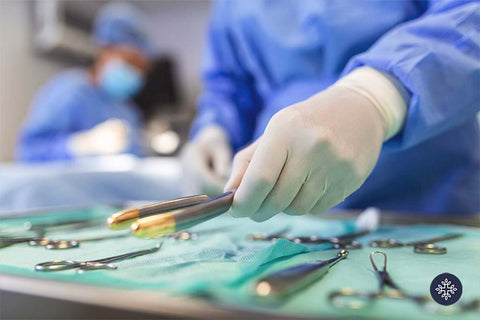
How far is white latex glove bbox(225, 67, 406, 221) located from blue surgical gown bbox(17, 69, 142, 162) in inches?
78.6

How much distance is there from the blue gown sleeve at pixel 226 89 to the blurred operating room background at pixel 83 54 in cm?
156

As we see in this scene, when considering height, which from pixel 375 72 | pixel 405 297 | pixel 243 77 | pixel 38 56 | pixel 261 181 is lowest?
pixel 405 297

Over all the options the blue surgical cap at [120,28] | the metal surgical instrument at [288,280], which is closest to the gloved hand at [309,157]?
the metal surgical instrument at [288,280]

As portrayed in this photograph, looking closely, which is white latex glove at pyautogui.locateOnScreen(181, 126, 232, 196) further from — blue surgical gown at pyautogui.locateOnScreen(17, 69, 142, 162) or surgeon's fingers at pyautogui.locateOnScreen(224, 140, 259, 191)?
blue surgical gown at pyautogui.locateOnScreen(17, 69, 142, 162)

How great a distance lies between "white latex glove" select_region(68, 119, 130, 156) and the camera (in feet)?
7.26

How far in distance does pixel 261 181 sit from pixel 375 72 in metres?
0.24

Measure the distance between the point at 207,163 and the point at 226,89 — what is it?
0.82 ft

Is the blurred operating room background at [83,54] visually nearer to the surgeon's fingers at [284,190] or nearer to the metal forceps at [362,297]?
the surgeon's fingers at [284,190]

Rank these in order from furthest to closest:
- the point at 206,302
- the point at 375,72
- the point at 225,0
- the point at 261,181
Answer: the point at 225,0 < the point at 375,72 < the point at 261,181 < the point at 206,302

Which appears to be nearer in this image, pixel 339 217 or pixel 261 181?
pixel 261 181

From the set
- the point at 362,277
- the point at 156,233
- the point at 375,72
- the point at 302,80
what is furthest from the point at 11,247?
the point at 302,80

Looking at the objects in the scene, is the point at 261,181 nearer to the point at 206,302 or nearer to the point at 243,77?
the point at 206,302

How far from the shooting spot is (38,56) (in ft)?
10.6

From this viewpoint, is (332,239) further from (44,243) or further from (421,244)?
(44,243)
